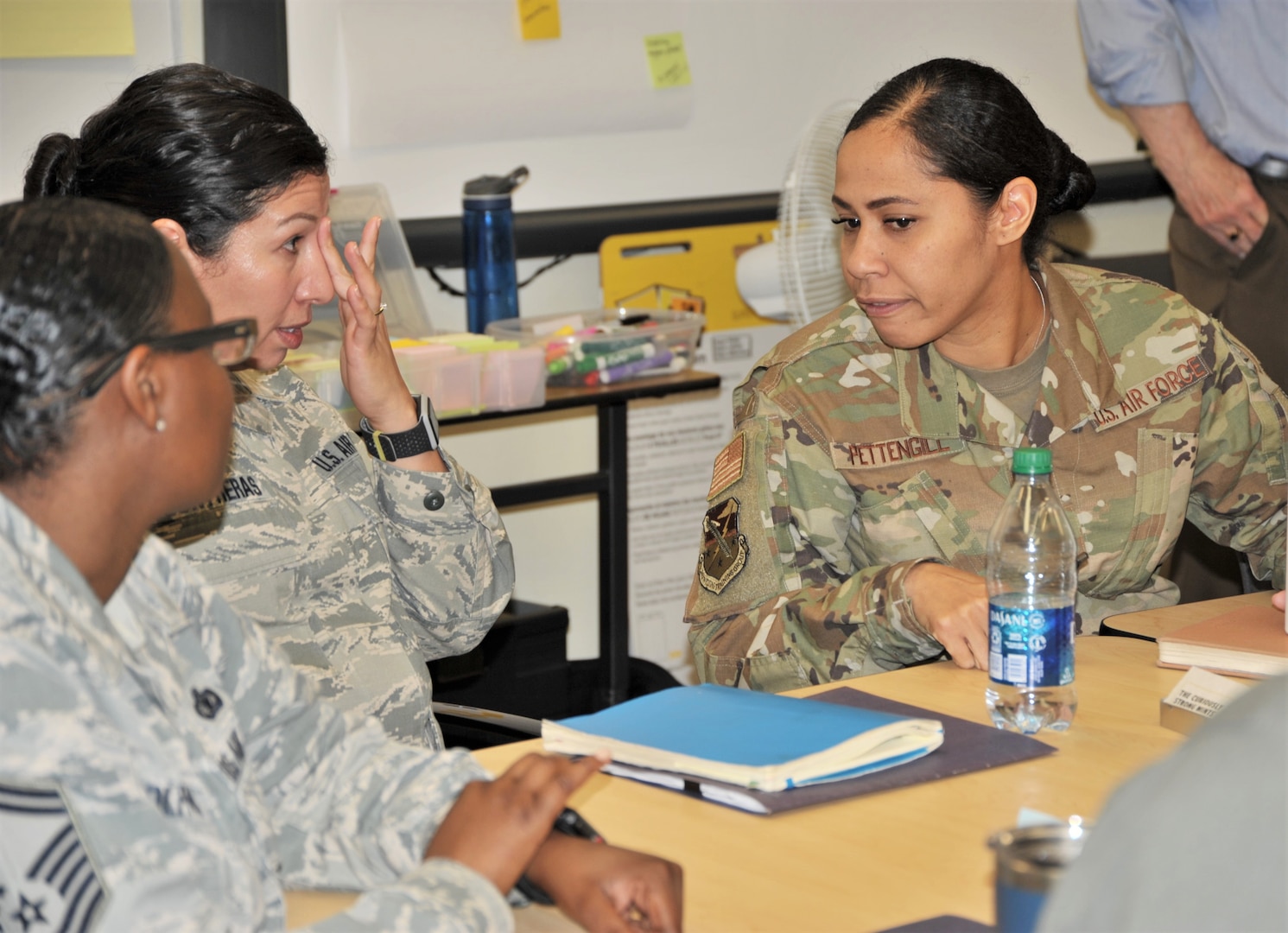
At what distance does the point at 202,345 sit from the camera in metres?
1.02

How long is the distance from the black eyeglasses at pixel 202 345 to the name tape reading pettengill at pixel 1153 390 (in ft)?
4.06

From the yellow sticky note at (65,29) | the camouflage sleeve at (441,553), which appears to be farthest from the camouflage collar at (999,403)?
the yellow sticky note at (65,29)

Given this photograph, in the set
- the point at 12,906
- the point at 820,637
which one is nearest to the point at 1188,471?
the point at 820,637

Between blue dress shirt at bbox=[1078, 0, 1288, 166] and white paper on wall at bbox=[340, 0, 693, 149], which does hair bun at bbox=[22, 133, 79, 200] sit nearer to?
white paper on wall at bbox=[340, 0, 693, 149]

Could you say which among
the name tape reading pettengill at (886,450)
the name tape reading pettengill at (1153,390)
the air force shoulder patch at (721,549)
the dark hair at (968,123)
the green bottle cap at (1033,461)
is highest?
the dark hair at (968,123)

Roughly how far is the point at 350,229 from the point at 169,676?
167cm

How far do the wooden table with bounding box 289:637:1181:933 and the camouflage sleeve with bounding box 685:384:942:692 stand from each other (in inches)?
8.8

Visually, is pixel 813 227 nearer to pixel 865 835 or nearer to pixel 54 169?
pixel 54 169

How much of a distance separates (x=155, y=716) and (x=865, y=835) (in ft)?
1.86

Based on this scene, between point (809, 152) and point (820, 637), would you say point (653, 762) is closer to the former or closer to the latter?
point (820, 637)

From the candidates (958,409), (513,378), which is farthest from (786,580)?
(513,378)

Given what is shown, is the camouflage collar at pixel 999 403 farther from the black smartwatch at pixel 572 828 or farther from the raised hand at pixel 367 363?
the black smartwatch at pixel 572 828

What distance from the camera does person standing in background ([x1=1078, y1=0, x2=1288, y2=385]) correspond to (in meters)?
3.00

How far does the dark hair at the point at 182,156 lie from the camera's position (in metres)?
1.62
